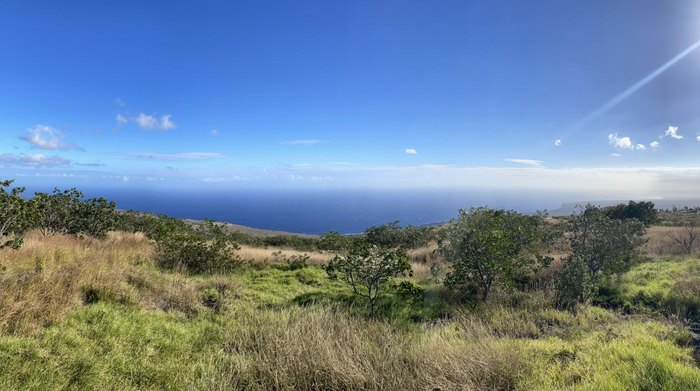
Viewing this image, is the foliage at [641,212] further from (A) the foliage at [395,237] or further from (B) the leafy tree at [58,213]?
(B) the leafy tree at [58,213]

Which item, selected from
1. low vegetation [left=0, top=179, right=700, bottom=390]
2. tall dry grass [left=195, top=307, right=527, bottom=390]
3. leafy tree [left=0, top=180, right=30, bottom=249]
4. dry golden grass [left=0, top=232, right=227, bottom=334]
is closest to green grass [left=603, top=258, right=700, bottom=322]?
low vegetation [left=0, top=179, right=700, bottom=390]

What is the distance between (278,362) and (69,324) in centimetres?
361

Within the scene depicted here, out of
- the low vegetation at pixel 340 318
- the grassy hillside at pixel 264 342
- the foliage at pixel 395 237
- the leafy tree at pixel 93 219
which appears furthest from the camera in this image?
the foliage at pixel 395 237

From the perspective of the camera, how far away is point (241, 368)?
16.7ft

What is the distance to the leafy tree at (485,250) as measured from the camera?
10461 mm

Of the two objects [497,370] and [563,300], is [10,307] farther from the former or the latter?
[563,300]

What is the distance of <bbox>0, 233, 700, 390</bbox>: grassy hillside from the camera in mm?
4504

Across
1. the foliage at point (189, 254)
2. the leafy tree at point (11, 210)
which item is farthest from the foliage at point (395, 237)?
the leafy tree at point (11, 210)

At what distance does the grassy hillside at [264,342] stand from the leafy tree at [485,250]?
4.52 ft

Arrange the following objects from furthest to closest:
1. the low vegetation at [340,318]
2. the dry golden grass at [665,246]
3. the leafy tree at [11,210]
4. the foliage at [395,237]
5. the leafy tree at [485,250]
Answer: the foliage at [395,237] < the dry golden grass at [665,246] < the leafy tree at [485,250] < the leafy tree at [11,210] < the low vegetation at [340,318]

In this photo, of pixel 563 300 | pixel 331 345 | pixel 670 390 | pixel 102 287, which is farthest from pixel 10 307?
pixel 563 300

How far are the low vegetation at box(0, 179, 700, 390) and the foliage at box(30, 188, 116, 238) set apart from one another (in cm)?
21

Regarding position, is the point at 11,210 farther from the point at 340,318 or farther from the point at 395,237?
the point at 395,237

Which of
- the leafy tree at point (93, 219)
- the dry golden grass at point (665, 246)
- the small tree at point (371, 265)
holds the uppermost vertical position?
the leafy tree at point (93, 219)
